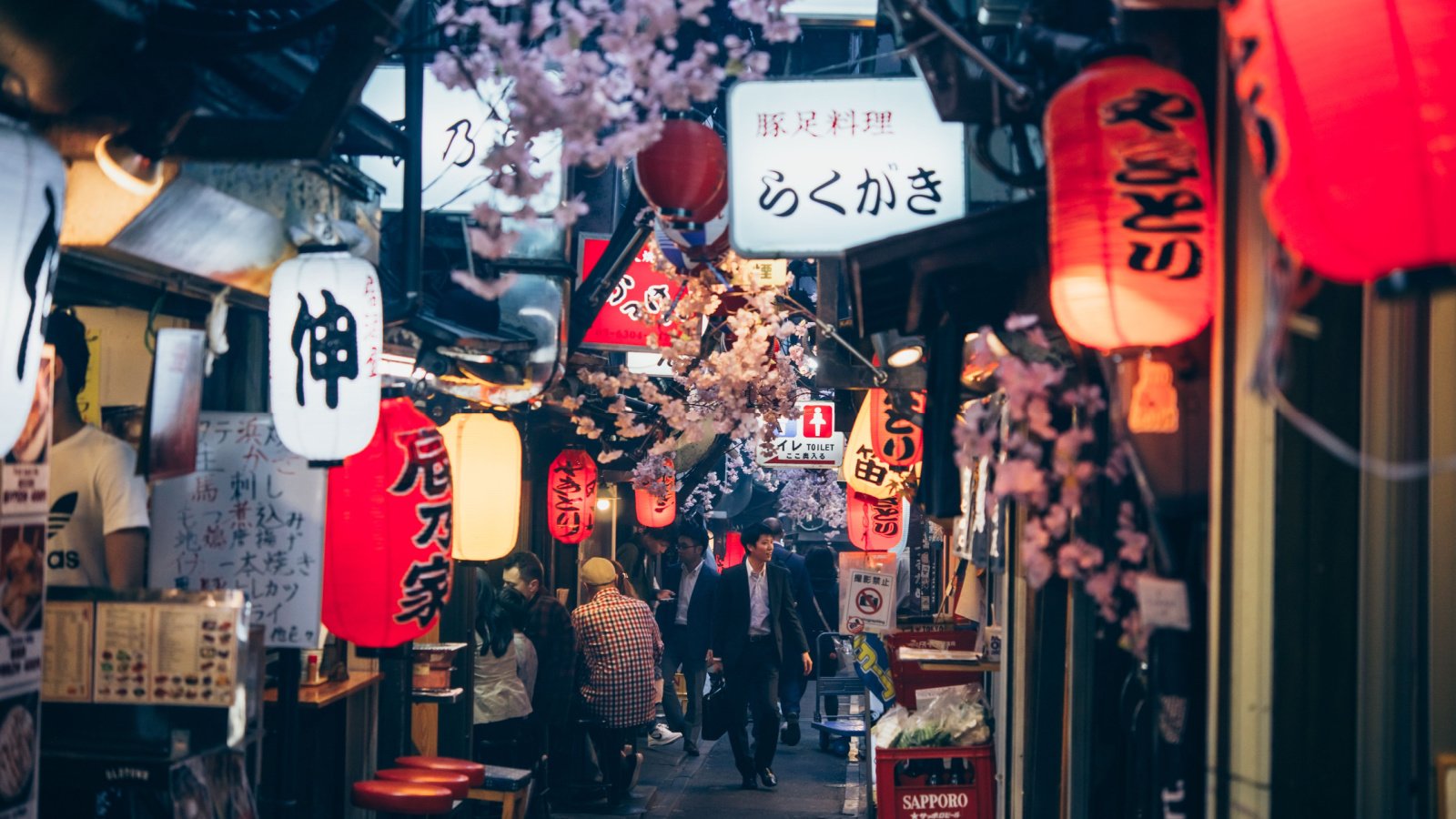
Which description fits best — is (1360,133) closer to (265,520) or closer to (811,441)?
(265,520)

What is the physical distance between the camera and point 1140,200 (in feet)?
15.4

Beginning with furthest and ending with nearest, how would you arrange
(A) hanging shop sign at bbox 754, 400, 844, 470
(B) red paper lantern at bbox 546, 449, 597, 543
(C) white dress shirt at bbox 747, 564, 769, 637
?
(A) hanging shop sign at bbox 754, 400, 844, 470
(B) red paper lantern at bbox 546, 449, 597, 543
(C) white dress shirt at bbox 747, 564, 769, 637

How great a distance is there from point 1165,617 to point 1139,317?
3.87 ft

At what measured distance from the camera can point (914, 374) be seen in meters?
12.7

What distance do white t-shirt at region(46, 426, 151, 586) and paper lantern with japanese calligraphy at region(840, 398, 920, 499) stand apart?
9.03 meters

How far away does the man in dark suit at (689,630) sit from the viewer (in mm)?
20766

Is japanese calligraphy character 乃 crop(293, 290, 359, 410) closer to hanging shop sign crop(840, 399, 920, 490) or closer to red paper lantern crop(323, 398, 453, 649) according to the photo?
red paper lantern crop(323, 398, 453, 649)

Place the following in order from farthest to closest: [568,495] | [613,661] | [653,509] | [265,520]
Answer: [653,509] < [568,495] < [613,661] < [265,520]

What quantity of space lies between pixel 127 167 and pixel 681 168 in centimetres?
345

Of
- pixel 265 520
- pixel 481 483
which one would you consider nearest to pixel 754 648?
pixel 481 483

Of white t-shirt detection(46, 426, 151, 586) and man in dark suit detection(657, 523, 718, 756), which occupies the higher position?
white t-shirt detection(46, 426, 151, 586)

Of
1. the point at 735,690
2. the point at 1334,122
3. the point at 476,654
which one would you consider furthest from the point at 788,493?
the point at 1334,122

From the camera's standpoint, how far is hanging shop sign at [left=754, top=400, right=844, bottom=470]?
24.3 metres

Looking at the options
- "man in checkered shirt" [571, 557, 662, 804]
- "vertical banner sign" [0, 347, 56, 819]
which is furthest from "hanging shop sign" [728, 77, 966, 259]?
"man in checkered shirt" [571, 557, 662, 804]
